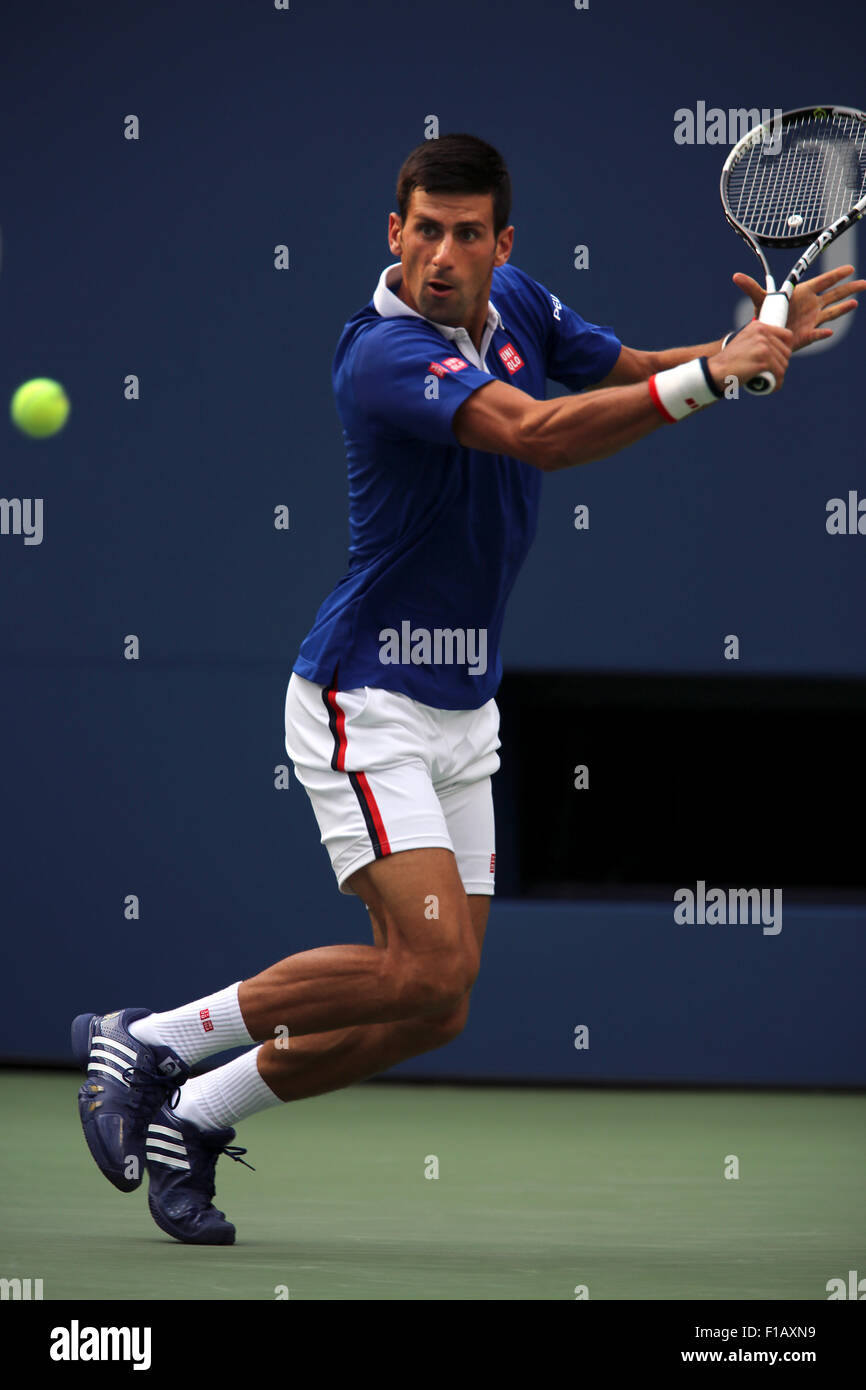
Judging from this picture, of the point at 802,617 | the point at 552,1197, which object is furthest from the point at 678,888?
the point at 552,1197

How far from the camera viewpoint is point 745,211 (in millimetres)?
3912

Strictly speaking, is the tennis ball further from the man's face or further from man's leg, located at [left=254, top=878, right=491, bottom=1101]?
man's leg, located at [left=254, top=878, right=491, bottom=1101]

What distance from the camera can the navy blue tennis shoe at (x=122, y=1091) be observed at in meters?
3.38

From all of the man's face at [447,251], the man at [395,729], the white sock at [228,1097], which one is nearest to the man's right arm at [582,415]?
the man at [395,729]

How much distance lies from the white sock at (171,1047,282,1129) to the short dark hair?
160 cm

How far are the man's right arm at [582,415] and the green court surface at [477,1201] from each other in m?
1.35

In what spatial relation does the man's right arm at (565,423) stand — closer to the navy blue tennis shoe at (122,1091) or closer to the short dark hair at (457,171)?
the short dark hair at (457,171)

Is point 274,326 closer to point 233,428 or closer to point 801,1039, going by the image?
point 233,428

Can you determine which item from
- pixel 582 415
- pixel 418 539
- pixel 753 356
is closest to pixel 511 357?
pixel 418 539

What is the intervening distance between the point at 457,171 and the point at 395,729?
1008 millimetres

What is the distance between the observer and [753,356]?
9.70 ft

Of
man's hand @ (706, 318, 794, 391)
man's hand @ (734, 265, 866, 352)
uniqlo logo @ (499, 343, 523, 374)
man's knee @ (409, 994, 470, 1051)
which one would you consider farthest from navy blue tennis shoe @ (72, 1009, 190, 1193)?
man's hand @ (734, 265, 866, 352)

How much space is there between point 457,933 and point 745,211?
5.58ft

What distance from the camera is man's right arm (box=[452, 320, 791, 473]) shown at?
298cm
